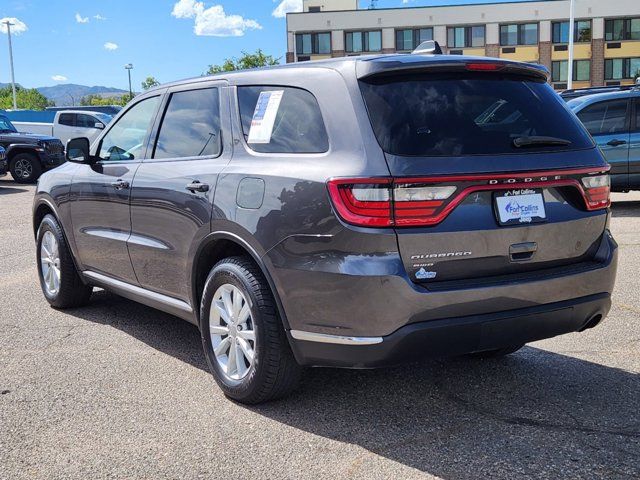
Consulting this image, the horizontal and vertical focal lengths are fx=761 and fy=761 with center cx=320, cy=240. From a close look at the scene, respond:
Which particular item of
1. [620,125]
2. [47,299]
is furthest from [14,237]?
[620,125]

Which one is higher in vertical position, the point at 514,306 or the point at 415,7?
the point at 415,7

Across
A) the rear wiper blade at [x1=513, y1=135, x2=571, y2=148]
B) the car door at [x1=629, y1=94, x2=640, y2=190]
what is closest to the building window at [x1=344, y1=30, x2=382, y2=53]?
the car door at [x1=629, y1=94, x2=640, y2=190]

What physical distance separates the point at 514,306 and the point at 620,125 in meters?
9.46

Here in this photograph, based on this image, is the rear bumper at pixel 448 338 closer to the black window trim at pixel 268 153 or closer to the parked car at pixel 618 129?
the black window trim at pixel 268 153

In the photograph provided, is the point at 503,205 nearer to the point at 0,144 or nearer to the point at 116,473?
the point at 116,473

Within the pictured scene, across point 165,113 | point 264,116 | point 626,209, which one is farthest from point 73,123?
point 264,116

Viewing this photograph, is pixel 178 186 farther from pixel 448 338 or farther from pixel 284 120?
pixel 448 338

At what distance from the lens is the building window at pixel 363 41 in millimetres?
60875

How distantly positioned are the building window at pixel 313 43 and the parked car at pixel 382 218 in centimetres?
5863

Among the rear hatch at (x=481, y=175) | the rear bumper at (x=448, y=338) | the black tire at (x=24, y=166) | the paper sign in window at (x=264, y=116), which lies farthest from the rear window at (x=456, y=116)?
the black tire at (x=24, y=166)

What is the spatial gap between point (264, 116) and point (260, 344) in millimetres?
1204

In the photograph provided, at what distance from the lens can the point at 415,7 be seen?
199 ft

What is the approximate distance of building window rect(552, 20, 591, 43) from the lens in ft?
191

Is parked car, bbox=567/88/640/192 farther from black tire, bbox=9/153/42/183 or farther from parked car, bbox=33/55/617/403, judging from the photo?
black tire, bbox=9/153/42/183
